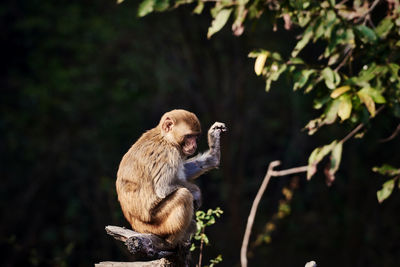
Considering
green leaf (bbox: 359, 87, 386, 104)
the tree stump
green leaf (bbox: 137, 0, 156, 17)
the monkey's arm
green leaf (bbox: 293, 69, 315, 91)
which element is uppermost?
green leaf (bbox: 137, 0, 156, 17)

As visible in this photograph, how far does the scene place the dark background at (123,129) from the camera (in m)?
8.84

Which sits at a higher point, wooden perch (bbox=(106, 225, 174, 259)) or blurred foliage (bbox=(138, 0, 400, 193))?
blurred foliage (bbox=(138, 0, 400, 193))

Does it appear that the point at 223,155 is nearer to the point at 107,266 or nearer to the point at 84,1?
the point at 84,1

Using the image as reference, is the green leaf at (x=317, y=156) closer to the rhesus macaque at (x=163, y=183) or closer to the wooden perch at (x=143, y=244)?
the rhesus macaque at (x=163, y=183)

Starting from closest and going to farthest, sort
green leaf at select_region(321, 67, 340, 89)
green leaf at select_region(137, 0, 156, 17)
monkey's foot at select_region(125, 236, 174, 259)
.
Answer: monkey's foot at select_region(125, 236, 174, 259), green leaf at select_region(321, 67, 340, 89), green leaf at select_region(137, 0, 156, 17)

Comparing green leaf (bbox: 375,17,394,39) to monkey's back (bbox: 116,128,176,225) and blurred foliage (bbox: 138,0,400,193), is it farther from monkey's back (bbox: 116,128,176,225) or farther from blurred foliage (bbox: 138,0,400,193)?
monkey's back (bbox: 116,128,176,225)

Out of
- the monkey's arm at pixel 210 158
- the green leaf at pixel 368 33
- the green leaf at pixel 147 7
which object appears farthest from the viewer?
the green leaf at pixel 147 7

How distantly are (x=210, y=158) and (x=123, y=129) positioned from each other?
243 inches

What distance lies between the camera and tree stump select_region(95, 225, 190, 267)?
11.0 feet

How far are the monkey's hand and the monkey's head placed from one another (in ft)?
0.34

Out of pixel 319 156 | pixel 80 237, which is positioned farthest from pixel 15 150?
pixel 319 156

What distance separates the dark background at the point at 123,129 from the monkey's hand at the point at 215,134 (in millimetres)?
4402

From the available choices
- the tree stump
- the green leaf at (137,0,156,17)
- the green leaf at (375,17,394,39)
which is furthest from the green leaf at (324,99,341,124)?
the green leaf at (137,0,156,17)

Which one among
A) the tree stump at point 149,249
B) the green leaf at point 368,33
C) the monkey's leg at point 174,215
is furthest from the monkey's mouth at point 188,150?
the green leaf at point 368,33
